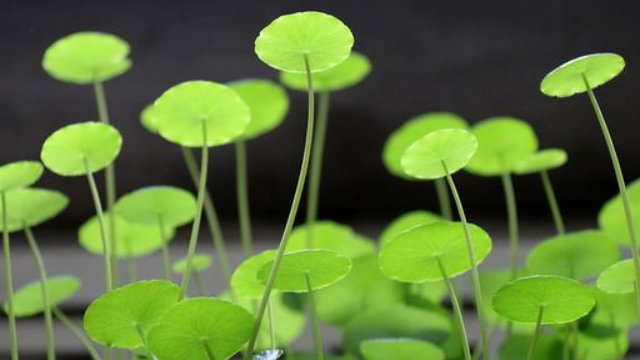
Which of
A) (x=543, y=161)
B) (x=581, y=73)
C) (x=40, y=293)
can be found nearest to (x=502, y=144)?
(x=543, y=161)

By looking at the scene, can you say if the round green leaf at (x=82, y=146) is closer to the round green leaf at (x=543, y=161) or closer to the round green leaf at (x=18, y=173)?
the round green leaf at (x=18, y=173)

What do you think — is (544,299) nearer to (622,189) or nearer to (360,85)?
(622,189)

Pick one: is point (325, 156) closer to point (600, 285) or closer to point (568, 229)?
point (568, 229)

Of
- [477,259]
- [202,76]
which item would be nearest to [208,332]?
[477,259]

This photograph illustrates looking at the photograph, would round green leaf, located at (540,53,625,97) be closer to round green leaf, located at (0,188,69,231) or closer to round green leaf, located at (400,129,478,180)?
round green leaf, located at (400,129,478,180)

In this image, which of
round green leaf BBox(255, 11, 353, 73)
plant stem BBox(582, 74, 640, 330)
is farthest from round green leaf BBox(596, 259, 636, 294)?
round green leaf BBox(255, 11, 353, 73)
